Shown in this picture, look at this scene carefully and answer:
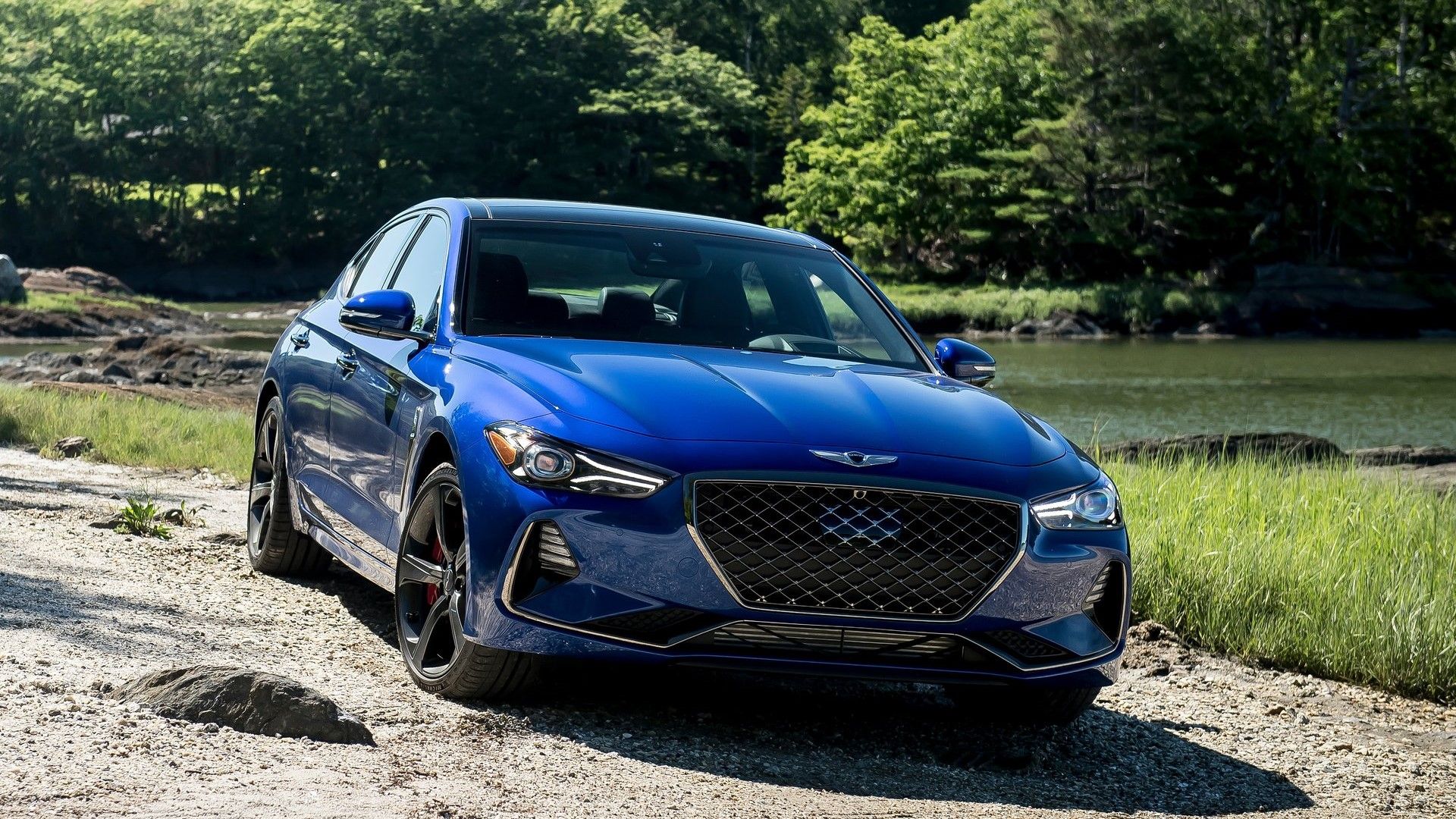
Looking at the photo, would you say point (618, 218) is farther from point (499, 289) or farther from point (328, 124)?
point (328, 124)

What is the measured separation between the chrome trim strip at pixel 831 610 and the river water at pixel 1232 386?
50.1 feet

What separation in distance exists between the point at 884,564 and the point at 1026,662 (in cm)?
58

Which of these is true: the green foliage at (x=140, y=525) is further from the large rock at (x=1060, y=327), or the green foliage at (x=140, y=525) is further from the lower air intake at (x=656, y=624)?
the large rock at (x=1060, y=327)

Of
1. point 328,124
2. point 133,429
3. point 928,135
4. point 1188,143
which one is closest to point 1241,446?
point 133,429

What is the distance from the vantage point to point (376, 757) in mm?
4570

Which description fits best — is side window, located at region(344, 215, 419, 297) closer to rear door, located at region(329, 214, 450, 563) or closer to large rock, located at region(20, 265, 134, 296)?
rear door, located at region(329, 214, 450, 563)

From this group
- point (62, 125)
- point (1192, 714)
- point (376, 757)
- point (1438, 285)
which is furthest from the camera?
point (62, 125)

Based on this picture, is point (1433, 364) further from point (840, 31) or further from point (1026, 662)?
point (840, 31)

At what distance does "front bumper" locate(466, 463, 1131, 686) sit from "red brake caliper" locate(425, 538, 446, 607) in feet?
1.27

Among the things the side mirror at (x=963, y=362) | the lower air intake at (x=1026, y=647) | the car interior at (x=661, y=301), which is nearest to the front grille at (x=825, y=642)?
the lower air intake at (x=1026, y=647)

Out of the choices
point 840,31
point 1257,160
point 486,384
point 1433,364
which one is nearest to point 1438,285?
point 1257,160

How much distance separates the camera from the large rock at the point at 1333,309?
2117 inches

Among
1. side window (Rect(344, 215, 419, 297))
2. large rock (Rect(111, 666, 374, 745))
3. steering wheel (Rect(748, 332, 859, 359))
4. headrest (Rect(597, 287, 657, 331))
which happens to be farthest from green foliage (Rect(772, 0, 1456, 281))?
large rock (Rect(111, 666, 374, 745))

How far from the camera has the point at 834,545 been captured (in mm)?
4824
